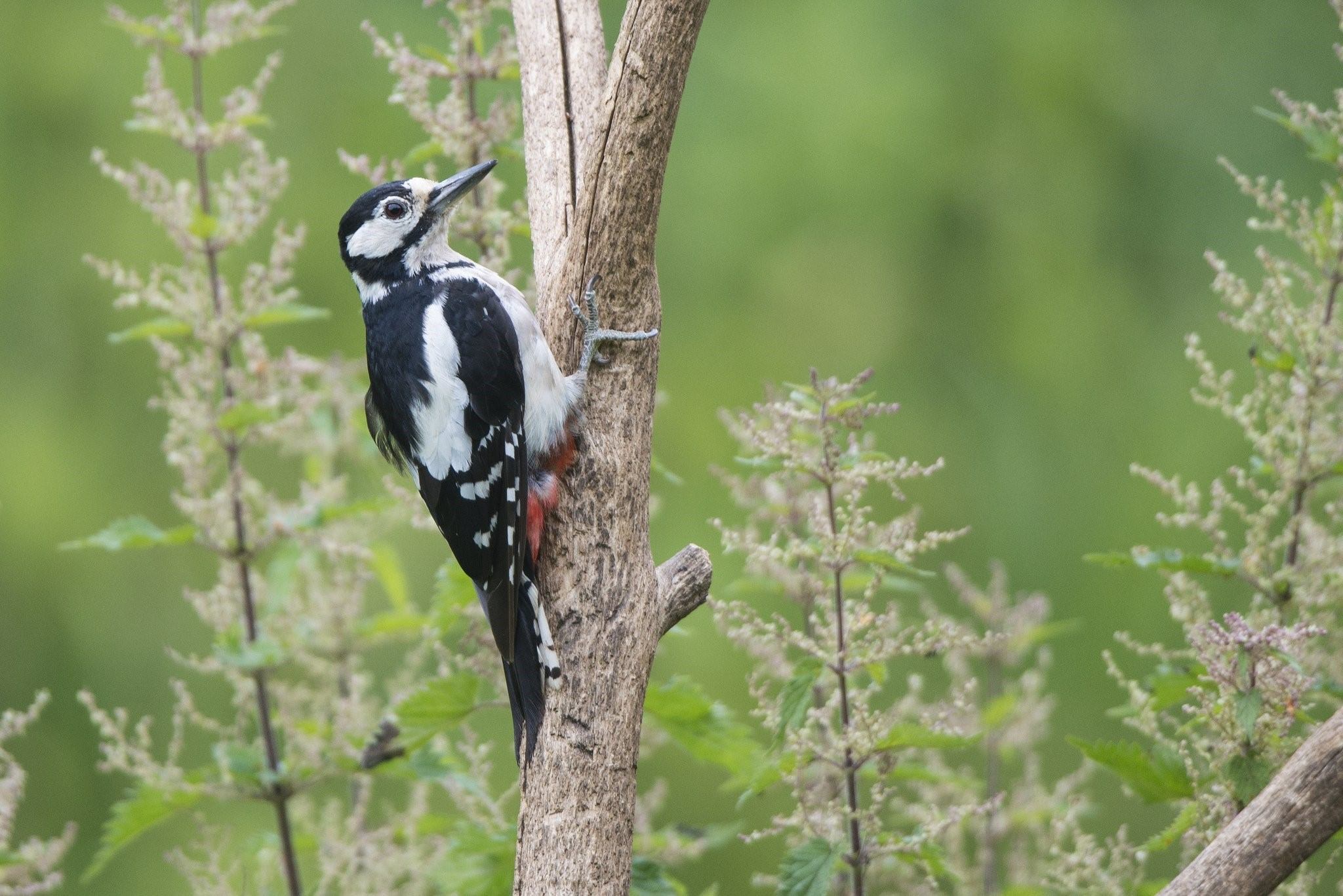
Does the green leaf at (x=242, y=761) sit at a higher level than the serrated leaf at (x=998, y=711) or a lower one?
higher

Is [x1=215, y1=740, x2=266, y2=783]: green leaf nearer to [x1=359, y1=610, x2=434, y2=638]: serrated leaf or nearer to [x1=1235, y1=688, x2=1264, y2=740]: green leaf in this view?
[x1=359, y1=610, x2=434, y2=638]: serrated leaf

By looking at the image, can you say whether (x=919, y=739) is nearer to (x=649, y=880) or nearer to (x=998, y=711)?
(x=649, y=880)

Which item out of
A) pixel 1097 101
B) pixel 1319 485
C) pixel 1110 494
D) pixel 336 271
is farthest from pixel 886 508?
pixel 1319 485

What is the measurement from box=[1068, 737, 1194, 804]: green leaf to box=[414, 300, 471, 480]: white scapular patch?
101cm

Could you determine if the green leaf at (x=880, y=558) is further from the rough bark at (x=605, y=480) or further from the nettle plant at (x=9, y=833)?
the nettle plant at (x=9, y=833)

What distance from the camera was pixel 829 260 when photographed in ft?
14.6

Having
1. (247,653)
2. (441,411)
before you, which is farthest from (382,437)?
(247,653)

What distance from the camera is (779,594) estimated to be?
2.14 metres

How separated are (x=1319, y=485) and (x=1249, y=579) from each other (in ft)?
0.63

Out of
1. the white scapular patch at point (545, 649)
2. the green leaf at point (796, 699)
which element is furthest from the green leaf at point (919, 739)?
the white scapular patch at point (545, 649)

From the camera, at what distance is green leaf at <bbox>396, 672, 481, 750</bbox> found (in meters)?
1.83

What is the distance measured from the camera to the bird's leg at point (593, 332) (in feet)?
5.85

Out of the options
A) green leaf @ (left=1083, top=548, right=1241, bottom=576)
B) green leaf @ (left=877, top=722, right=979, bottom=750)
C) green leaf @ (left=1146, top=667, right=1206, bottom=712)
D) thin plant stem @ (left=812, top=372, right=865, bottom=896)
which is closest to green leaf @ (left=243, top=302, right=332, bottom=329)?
thin plant stem @ (left=812, top=372, right=865, bottom=896)

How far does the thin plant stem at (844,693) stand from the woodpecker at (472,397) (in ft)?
1.06
